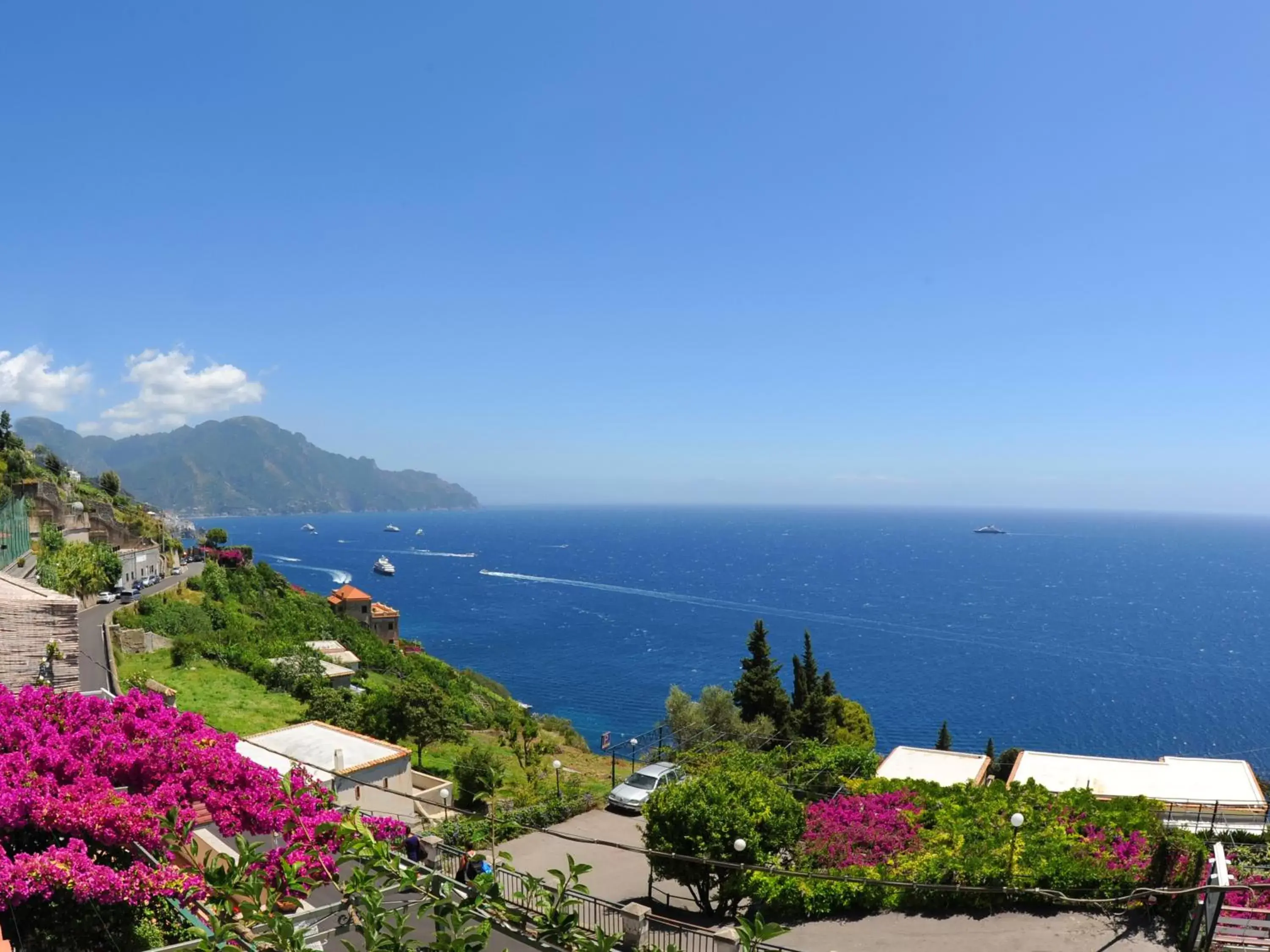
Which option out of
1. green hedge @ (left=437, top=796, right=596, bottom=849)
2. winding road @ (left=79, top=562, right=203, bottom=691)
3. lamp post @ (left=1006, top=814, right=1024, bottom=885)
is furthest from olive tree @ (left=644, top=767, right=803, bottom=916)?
winding road @ (left=79, top=562, right=203, bottom=691)

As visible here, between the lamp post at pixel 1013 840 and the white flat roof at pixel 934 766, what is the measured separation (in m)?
6.82

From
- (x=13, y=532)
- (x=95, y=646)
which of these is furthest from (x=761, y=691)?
(x=13, y=532)

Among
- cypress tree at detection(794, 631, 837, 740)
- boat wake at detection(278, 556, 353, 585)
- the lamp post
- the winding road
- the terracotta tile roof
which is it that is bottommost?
boat wake at detection(278, 556, 353, 585)

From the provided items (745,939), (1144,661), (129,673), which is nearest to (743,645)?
(1144,661)

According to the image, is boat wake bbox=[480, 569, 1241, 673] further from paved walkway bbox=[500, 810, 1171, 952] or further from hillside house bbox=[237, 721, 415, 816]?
hillside house bbox=[237, 721, 415, 816]

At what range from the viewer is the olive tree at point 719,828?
41.3 ft

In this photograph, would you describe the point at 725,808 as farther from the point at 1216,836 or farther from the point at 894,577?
the point at 894,577

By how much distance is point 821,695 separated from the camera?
35938mm

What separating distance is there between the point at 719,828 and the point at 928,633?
76921mm

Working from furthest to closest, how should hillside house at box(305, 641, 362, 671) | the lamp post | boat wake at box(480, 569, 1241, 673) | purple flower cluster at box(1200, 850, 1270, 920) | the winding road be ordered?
boat wake at box(480, 569, 1241, 673), hillside house at box(305, 641, 362, 671), the winding road, the lamp post, purple flower cluster at box(1200, 850, 1270, 920)

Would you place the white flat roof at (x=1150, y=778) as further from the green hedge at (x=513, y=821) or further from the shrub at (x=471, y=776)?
the shrub at (x=471, y=776)

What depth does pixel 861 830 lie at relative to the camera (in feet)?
46.9

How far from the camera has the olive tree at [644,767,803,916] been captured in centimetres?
1260

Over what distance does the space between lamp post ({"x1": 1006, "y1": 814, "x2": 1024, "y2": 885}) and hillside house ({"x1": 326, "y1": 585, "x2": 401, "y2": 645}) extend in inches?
2091
